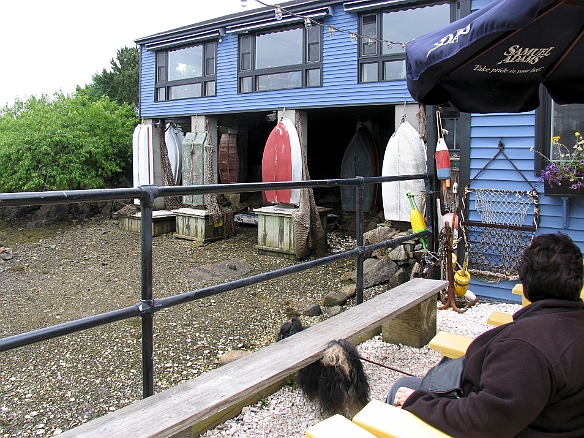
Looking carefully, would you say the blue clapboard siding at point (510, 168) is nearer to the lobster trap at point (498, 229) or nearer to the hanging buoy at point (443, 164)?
the lobster trap at point (498, 229)

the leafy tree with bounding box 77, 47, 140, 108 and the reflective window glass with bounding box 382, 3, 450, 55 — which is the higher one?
the leafy tree with bounding box 77, 47, 140, 108

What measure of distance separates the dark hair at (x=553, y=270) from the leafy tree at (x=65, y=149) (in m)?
15.4

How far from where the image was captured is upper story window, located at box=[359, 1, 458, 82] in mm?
9617

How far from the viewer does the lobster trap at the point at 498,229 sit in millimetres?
5148

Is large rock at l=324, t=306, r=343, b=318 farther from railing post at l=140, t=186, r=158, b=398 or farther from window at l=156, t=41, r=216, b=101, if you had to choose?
window at l=156, t=41, r=216, b=101

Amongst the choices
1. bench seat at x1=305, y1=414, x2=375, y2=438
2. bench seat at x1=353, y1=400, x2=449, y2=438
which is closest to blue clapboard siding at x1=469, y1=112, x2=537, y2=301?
bench seat at x1=353, y1=400, x2=449, y2=438

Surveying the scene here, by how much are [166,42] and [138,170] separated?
3.46 metres

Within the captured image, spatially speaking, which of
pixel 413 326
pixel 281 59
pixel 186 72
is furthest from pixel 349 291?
pixel 186 72

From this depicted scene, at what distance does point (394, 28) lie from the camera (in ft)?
33.0

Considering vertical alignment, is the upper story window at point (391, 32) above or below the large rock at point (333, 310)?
above

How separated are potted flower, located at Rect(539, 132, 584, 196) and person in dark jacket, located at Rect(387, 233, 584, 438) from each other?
3603 millimetres

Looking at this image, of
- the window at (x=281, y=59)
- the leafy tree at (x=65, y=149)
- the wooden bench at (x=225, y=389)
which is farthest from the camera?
the leafy tree at (x=65, y=149)

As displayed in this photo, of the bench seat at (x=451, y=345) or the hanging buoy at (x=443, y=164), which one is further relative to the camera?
the hanging buoy at (x=443, y=164)

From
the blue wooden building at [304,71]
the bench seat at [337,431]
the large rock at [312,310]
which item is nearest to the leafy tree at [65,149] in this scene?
the blue wooden building at [304,71]
